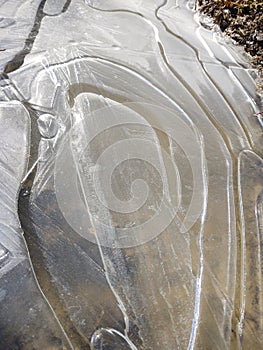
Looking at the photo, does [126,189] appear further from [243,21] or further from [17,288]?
[243,21]

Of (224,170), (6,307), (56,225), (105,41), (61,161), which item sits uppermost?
(105,41)

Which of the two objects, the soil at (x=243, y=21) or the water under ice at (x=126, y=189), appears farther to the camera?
the soil at (x=243, y=21)

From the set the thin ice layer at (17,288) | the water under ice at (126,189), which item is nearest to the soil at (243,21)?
the water under ice at (126,189)

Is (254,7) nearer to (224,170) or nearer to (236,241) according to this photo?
(224,170)

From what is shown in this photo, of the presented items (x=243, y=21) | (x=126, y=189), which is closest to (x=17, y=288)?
(x=126, y=189)

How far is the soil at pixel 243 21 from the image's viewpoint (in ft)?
8.87

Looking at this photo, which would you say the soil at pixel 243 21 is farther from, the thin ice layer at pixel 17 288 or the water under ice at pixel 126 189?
the thin ice layer at pixel 17 288

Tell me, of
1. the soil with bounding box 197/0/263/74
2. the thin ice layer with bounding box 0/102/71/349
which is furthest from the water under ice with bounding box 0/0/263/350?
the soil with bounding box 197/0/263/74

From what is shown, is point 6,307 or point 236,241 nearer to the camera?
point 6,307

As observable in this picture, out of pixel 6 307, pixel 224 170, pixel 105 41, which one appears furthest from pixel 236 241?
pixel 105 41

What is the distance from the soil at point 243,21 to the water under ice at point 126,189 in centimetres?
13

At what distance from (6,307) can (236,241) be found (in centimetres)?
92

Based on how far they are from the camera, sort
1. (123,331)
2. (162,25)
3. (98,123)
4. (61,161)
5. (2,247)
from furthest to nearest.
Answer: (162,25), (98,123), (61,161), (2,247), (123,331)

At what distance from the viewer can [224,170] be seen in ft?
6.69
